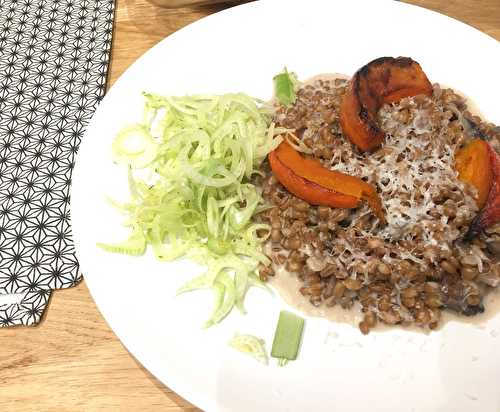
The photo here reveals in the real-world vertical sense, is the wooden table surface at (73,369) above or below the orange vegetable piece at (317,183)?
below

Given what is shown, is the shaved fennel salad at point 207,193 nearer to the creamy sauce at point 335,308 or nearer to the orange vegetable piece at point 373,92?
the creamy sauce at point 335,308

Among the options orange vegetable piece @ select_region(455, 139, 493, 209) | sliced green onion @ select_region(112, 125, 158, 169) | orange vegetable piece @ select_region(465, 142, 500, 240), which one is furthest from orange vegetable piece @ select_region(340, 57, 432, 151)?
sliced green onion @ select_region(112, 125, 158, 169)

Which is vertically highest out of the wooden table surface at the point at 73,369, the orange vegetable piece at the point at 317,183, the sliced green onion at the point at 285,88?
the sliced green onion at the point at 285,88

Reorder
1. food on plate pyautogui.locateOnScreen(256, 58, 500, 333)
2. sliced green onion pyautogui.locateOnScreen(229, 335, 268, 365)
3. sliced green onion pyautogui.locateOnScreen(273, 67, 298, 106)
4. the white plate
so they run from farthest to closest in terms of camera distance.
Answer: sliced green onion pyautogui.locateOnScreen(273, 67, 298, 106) → food on plate pyautogui.locateOnScreen(256, 58, 500, 333) → sliced green onion pyautogui.locateOnScreen(229, 335, 268, 365) → the white plate

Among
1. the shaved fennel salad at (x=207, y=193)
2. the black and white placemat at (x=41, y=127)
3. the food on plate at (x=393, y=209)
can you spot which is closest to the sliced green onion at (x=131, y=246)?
the shaved fennel salad at (x=207, y=193)

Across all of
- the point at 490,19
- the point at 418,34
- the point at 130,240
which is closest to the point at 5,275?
the point at 130,240

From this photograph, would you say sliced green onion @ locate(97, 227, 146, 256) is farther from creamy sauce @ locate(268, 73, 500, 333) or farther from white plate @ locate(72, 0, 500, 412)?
creamy sauce @ locate(268, 73, 500, 333)

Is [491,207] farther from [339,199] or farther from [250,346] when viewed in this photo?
[250,346]
